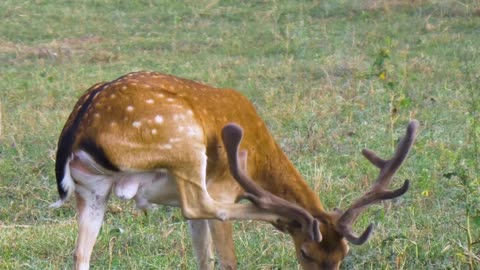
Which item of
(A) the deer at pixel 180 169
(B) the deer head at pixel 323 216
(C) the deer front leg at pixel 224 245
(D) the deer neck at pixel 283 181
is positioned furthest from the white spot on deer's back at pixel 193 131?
(C) the deer front leg at pixel 224 245

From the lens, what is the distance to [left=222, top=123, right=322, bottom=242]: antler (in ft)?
15.2

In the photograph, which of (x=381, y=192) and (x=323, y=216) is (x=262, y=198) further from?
(x=381, y=192)

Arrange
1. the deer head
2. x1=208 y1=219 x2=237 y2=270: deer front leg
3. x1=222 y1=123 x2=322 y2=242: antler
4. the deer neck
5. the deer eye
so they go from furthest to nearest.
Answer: x1=208 y1=219 x2=237 y2=270: deer front leg, the deer neck, the deer eye, the deer head, x1=222 y1=123 x2=322 y2=242: antler

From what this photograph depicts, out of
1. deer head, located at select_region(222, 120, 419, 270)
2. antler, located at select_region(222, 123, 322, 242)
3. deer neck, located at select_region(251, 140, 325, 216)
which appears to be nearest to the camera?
antler, located at select_region(222, 123, 322, 242)

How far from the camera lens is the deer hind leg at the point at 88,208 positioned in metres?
4.81

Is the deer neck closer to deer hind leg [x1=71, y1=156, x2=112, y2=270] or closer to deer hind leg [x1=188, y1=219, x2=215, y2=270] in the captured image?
deer hind leg [x1=188, y1=219, x2=215, y2=270]

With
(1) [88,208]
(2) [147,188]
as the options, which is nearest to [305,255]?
(2) [147,188]

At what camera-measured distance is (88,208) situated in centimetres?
489

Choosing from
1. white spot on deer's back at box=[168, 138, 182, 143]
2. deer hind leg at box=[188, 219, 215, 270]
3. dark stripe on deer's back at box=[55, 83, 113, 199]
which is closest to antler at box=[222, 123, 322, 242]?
white spot on deer's back at box=[168, 138, 182, 143]

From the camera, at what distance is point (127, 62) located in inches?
462

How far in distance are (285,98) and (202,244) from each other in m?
4.10

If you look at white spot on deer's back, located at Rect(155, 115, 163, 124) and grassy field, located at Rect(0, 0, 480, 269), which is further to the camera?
grassy field, located at Rect(0, 0, 480, 269)

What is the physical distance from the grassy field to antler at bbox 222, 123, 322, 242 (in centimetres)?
48

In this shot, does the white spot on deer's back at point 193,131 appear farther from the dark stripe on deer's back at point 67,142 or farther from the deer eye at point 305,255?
the deer eye at point 305,255
